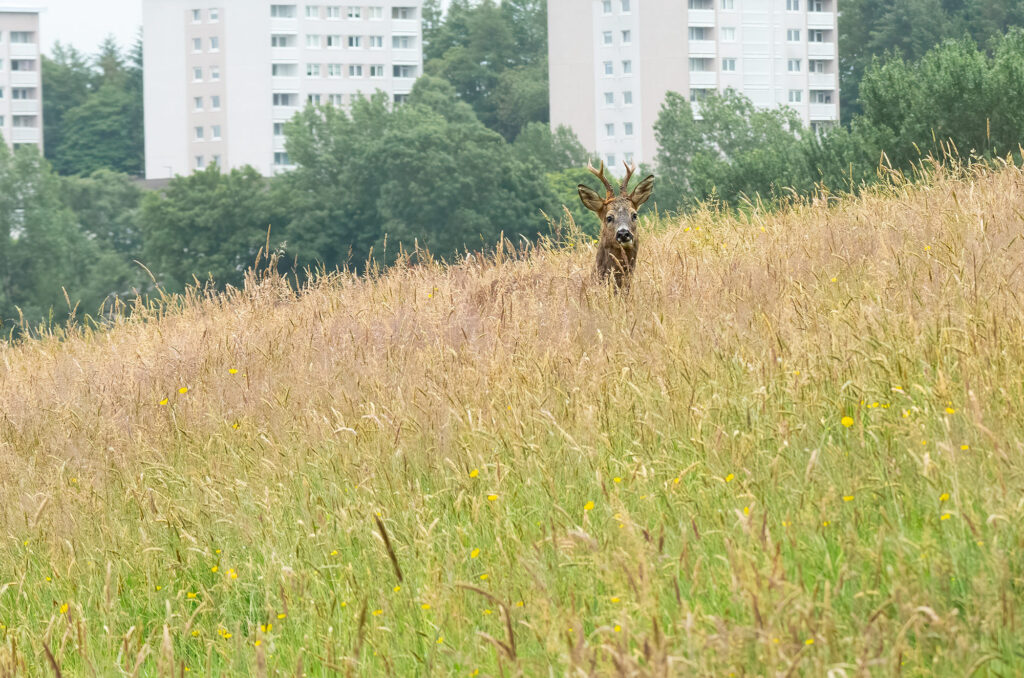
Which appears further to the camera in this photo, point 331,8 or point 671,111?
point 331,8

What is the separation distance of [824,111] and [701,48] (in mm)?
12849

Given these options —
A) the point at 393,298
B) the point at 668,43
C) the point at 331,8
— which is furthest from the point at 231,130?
the point at 393,298

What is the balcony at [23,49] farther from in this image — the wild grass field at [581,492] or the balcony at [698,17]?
the wild grass field at [581,492]

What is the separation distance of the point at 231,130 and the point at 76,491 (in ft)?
374

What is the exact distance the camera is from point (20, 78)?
126938 mm

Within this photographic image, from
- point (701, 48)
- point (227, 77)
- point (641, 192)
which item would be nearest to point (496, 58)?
point (701, 48)

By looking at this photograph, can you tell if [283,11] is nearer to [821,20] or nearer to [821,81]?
[821,20]

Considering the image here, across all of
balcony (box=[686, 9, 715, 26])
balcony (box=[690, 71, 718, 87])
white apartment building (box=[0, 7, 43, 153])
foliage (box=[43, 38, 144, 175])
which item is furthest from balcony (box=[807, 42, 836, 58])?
white apartment building (box=[0, 7, 43, 153])

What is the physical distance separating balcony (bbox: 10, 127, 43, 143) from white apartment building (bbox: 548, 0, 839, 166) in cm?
5558

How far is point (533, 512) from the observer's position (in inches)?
159

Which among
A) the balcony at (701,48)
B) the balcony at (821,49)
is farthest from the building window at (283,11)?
the balcony at (821,49)

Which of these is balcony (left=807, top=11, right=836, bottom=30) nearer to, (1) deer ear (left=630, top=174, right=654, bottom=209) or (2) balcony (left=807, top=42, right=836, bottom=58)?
(2) balcony (left=807, top=42, right=836, bottom=58)

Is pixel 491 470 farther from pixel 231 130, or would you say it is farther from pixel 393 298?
pixel 231 130

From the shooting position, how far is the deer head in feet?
27.8
